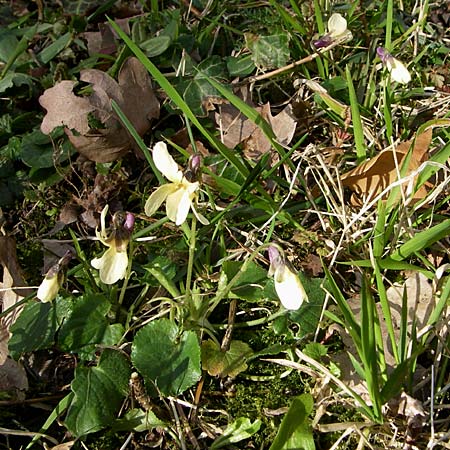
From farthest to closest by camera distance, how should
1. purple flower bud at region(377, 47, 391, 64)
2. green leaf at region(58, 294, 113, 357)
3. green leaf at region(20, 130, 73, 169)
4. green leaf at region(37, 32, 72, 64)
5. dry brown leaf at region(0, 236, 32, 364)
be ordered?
green leaf at region(37, 32, 72, 64)
green leaf at region(20, 130, 73, 169)
purple flower bud at region(377, 47, 391, 64)
dry brown leaf at region(0, 236, 32, 364)
green leaf at region(58, 294, 113, 357)

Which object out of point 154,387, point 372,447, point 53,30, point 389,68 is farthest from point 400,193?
point 53,30

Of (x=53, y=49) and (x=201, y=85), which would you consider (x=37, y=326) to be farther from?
(x=53, y=49)

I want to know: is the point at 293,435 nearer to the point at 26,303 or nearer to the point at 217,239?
the point at 217,239

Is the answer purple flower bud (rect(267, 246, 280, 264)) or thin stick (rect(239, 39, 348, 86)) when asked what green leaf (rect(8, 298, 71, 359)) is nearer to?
purple flower bud (rect(267, 246, 280, 264))

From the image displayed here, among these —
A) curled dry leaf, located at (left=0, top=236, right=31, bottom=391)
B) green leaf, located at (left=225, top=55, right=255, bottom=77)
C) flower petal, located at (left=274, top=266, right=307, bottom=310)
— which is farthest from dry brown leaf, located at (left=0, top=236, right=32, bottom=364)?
green leaf, located at (left=225, top=55, right=255, bottom=77)

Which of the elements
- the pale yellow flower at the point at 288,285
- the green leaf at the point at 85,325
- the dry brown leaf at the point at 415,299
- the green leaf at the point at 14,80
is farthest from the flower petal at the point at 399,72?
the green leaf at the point at 14,80

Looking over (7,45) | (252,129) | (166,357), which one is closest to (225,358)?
(166,357)
